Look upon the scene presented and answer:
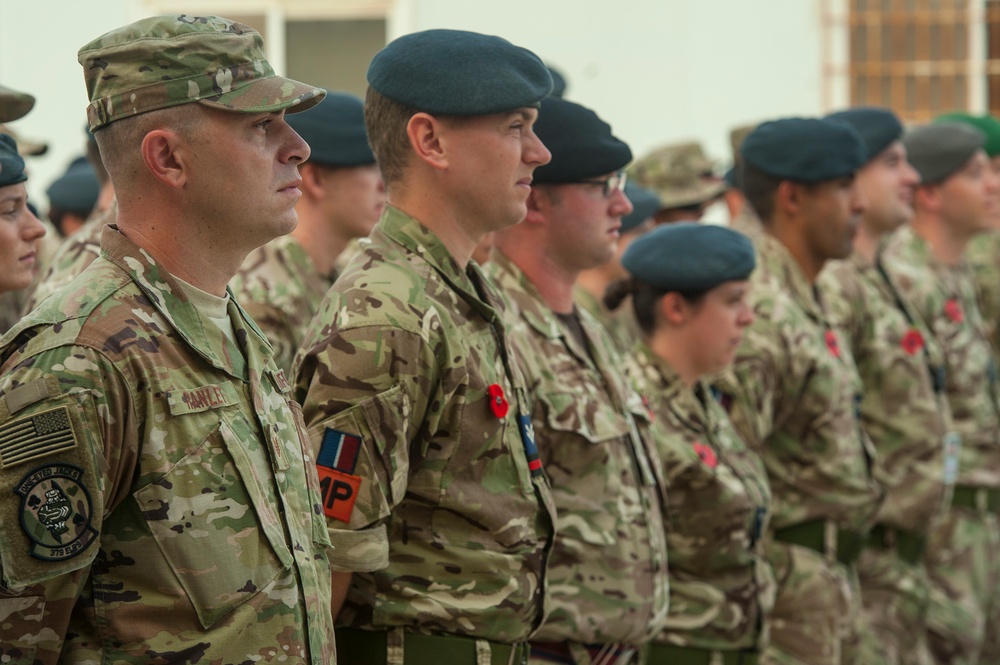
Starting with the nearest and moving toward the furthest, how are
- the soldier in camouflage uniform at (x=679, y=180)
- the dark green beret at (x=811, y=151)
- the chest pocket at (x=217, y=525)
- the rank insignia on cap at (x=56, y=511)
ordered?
the rank insignia on cap at (x=56, y=511) → the chest pocket at (x=217, y=525) → the dark green beret at (x=811, y=151) → the soldier in camouflage uniform at (x=679, y=180)

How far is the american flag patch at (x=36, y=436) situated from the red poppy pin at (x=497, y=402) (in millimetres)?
1051

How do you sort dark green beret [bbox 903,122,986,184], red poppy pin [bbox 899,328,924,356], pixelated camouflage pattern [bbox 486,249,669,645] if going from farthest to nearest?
dark green beret [bbox 903,122,986,184] < red poppy pin [bbox 899,328,924,356] < pixelated camouflage pattern [bbox 486,249,669,645]

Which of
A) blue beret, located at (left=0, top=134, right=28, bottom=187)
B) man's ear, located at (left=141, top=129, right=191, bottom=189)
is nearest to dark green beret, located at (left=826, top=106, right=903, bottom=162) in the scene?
blue beret, located at (left=0, top=134, right=28, bottom=187)

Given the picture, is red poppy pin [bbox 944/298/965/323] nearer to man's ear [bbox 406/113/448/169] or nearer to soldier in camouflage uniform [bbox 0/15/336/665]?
man's ear [bbox 406/113/448/169]

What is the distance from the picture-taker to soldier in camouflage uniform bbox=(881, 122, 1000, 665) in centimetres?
605

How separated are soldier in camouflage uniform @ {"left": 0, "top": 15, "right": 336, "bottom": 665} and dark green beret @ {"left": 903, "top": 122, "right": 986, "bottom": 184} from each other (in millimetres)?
4859

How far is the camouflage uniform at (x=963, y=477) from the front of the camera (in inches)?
236

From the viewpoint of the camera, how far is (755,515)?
4.07 meters

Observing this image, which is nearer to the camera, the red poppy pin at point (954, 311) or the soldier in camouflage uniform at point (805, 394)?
the soldier in camouflage uniform at point (805, 394)

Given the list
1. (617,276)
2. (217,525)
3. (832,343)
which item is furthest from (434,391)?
(617,276)

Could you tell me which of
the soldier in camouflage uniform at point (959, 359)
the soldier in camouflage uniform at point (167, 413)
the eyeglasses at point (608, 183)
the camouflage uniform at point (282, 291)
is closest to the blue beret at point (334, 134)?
the camouflage uniform at point (282, 291)

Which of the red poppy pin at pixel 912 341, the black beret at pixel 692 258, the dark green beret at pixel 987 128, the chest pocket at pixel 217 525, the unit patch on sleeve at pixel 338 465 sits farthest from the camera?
the dark green beret at pixel 987 128

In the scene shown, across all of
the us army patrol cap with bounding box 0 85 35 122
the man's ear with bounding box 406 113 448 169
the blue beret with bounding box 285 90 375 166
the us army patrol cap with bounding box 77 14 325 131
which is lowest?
the blue beret with bounding box 285 90 375 166

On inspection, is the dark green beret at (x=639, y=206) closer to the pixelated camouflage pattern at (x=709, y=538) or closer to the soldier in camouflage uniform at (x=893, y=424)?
the soldier in camouflage uniform at (x=893, y=424)
